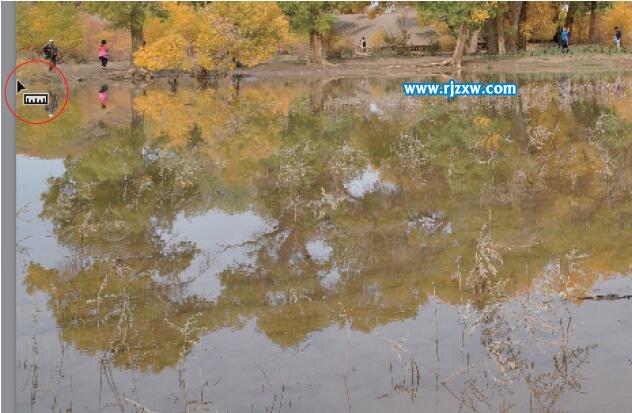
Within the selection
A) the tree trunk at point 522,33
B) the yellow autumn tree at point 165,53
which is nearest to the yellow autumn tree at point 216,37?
the yellow autumn tree at point 165,53

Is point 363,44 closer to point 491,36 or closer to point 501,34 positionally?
point 491,36

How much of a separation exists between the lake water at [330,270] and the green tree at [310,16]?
2690cm

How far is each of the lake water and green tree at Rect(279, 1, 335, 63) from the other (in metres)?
26.9

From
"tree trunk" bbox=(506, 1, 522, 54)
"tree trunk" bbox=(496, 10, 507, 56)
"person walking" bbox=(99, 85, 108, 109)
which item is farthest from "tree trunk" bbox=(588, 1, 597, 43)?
"person walking" bbox=(99, 85, 108, 109)

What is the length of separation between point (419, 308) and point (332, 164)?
320 inches

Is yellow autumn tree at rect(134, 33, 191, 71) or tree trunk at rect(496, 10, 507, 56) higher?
tree trunk at rect(496, 10, 507, 56)

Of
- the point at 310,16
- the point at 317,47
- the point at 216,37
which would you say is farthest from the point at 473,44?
the point at 216,37

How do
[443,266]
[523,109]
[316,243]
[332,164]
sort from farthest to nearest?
1. [523,109]
2. [332,164]
3. [316,243]
4. [443,266]

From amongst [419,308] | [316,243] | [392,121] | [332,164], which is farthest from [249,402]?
[392,121]

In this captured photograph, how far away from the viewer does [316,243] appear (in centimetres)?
1148

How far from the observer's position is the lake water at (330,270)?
7.03 m

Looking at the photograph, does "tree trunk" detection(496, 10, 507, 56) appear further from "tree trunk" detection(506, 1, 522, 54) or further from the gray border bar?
the gray border bar

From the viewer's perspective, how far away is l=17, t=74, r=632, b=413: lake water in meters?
7.03

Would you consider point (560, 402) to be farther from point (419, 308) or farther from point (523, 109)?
point (523, 109)
